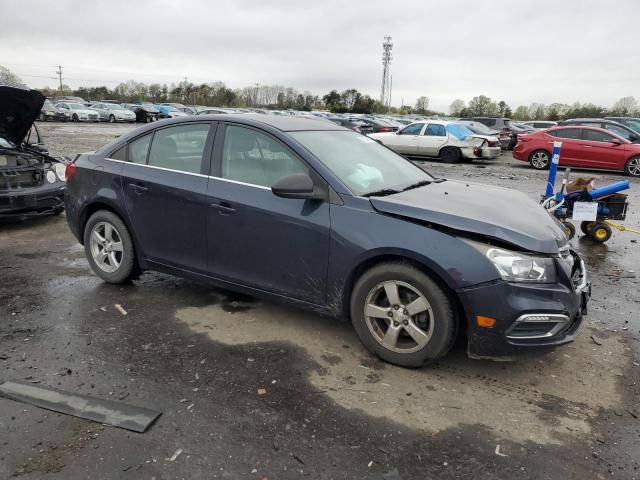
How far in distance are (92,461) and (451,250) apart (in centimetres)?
228

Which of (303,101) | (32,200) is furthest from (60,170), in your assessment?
(303,101)

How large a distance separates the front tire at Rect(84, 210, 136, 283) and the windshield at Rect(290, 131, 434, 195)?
194cm

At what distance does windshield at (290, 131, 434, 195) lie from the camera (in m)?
3.85

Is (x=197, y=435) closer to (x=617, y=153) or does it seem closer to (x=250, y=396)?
(x=250, y=396)

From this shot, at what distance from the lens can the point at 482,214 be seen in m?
3.45

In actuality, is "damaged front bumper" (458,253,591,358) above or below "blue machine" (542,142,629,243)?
below

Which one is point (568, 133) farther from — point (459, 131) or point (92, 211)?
point (92, 211)

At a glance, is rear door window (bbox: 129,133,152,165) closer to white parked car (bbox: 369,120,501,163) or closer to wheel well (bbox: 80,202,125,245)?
wheel well (bbox: 80,202,125,245)

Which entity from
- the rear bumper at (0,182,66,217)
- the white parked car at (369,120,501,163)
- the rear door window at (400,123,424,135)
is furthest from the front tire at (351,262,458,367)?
the rear door window at (400,123,424,135)

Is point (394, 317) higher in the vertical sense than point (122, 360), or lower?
higher

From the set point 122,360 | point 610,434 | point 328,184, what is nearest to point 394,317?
point 328,184

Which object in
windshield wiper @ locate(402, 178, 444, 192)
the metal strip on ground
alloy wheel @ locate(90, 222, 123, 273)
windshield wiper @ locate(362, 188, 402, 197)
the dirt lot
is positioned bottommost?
the metal strip on ground

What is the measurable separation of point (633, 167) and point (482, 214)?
15.4 m

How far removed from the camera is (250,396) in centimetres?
317
